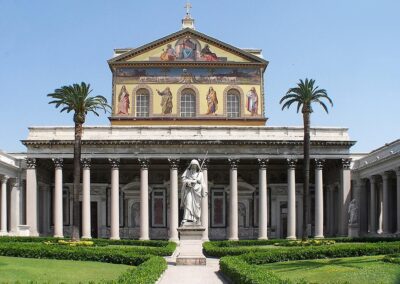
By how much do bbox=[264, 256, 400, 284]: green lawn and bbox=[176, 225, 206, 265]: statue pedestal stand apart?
302 cm

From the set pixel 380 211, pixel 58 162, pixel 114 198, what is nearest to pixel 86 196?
pixel 114 198

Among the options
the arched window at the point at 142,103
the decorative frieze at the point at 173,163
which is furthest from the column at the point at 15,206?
the decorative frieze at the point at 173,163

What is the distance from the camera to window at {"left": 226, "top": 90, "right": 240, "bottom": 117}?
6394cm

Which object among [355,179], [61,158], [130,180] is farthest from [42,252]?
[355,179]

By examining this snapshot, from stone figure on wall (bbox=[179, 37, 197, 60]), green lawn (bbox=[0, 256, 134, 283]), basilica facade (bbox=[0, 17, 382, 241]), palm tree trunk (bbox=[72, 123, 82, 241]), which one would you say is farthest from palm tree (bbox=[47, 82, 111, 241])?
green lawn (bbox=[0, 256, 134, 283])

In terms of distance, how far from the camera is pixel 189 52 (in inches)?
2501

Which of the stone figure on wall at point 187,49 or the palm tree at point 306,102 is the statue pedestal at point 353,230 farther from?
the stone figure on wall at point 187,49

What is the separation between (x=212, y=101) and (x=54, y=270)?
1504 inches

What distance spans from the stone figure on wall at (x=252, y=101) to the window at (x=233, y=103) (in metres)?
0.91

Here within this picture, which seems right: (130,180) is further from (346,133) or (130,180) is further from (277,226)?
(346,133)

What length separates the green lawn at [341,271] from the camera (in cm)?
2330

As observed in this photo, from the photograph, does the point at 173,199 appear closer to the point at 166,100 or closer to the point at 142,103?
the point at 166,100

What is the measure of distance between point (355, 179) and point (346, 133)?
186 inches

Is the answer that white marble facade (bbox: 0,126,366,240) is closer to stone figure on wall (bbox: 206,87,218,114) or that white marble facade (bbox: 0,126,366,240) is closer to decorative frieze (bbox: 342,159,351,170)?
decorative frieze (bbox: 342,159,351,170)
